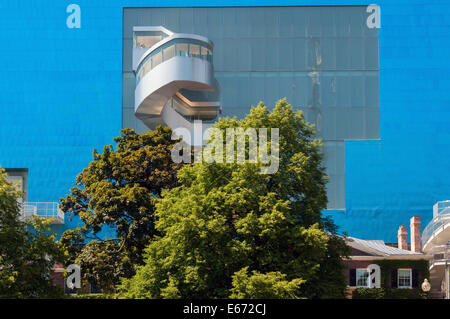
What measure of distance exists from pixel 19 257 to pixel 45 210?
19.5 meters

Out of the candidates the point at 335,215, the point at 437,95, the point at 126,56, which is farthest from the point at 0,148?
the point at 437,95

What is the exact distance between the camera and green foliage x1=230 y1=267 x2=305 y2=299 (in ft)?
87.6

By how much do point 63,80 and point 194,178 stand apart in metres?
20.9

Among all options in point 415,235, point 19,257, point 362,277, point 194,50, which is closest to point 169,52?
point 194,50

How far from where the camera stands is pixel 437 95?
160 ft

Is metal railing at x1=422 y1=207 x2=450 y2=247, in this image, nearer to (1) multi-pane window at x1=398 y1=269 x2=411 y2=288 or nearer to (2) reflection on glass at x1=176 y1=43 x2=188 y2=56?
(1) multi-pane window at x1=398 y1=269 x2=411 y2=288

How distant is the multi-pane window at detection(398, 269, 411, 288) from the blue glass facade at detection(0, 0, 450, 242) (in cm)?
547

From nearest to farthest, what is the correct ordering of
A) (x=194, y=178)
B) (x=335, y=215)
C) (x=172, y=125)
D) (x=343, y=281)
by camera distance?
(x=343, y=281) < (x=194, y=178) < (x=172, y=125) < (x=335, y=215)

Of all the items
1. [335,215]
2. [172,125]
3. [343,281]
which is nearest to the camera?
[343,281]

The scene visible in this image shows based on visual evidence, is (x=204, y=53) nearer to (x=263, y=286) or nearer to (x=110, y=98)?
(x=110, y=98)

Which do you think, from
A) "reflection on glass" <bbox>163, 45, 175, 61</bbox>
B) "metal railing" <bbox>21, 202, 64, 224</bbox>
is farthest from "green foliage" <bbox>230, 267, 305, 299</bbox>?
"metal railing" <bbox>21, 202, 64, 224</bbox>

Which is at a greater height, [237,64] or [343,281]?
[237,64]

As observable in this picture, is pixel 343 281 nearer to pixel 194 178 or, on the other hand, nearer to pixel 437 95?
pixel 194 178

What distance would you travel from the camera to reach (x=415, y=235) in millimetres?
45438
